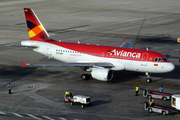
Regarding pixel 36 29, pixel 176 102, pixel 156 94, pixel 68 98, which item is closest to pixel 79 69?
pixel 36 29

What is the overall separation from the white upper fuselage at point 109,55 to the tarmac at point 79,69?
9.18 feet

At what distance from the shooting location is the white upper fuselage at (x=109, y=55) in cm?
5116

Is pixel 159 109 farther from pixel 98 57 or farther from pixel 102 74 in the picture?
pixel 98 57

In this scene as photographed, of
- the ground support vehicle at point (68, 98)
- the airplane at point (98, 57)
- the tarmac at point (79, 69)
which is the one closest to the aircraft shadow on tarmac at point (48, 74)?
the tarmac at point (79, 69)

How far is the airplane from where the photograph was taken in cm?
5088

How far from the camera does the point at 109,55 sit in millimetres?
53750

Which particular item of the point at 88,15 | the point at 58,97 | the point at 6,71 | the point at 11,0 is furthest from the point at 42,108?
the point at 11,0

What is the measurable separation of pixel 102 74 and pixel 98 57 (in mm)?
5461

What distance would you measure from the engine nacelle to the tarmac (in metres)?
1.52

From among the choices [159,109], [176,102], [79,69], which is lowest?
[159,109]

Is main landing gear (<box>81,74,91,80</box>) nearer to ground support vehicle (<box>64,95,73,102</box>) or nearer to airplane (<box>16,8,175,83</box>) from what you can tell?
airplane (<box>16,8,175,83</box>)

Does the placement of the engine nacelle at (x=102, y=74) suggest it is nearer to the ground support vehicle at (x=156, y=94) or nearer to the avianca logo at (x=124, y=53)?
the avianca logo at (x=124, y=53)

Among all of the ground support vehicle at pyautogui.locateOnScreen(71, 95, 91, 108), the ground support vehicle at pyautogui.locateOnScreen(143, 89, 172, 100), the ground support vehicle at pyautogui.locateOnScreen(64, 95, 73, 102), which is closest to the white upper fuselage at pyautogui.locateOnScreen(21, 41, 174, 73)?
the ground support vehicle at pyautogui.locateOnScreen(143, 89, 172, 100)

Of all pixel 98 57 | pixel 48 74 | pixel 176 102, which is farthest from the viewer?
pixel 48 74
